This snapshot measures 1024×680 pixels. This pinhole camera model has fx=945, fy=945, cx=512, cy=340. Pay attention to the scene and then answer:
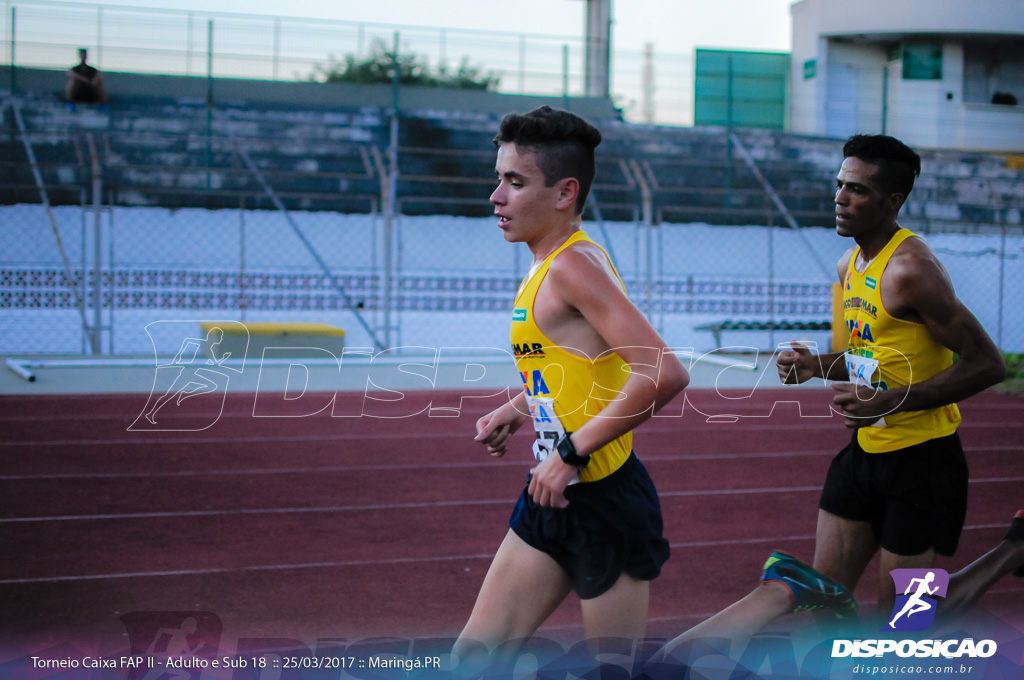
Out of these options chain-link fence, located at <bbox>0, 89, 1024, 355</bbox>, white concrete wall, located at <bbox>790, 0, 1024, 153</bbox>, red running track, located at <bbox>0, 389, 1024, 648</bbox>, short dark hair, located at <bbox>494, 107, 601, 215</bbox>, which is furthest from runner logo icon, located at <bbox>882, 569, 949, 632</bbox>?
white concrete wall, located at <bbox>790, 0, 1024, 153</bbox>

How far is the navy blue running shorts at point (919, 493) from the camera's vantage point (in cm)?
266

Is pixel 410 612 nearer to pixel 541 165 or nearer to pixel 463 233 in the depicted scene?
pixel 541 165

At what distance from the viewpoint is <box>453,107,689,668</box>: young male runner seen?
7.06 ft

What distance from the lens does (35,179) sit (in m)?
14.3

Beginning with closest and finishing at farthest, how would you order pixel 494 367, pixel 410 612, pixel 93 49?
1. pixel 410 612
2. pixel 494 367
3. pixel 93 49

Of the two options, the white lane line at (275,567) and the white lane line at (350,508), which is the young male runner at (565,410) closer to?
the white lane line at (275,567)

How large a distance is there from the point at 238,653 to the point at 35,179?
512 inches

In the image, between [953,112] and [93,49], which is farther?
[953,112]

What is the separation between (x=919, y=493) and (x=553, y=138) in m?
1.46

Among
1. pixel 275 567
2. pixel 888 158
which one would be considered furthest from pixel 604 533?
pixel 275 567

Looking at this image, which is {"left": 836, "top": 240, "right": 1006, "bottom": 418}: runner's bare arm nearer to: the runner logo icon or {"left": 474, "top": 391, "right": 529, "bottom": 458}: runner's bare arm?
the runner logo icon

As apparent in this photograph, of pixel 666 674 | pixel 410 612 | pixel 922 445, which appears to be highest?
pixel 922 445

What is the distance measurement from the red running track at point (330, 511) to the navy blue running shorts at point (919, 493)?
135 cm

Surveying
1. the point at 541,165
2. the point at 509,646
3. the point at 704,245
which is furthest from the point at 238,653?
the point at 704,245
